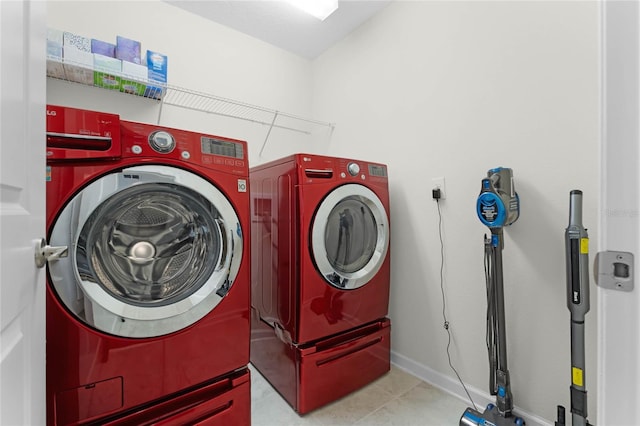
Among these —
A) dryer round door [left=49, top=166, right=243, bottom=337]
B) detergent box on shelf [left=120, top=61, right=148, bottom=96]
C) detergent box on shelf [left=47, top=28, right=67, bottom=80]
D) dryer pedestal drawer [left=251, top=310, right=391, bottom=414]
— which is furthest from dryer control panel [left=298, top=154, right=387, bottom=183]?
detergent box on shelf [left=47, top=28, right=67, bottom=80]

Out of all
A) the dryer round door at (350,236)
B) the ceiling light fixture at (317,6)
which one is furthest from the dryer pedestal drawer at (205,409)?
the ceiling light fixture at (317,6)

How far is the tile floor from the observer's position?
140cm

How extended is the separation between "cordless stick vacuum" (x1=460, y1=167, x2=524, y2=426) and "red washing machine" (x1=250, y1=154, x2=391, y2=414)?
56 centimetres

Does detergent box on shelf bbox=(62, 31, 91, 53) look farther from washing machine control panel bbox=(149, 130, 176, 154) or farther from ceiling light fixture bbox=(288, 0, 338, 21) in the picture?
ceiling light fixture bbox=(288, 0, 338, 21)

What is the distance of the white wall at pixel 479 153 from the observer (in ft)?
3.99

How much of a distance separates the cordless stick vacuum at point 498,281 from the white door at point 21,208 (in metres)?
1.44

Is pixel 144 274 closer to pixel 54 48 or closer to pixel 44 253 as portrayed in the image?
pixel 44 253

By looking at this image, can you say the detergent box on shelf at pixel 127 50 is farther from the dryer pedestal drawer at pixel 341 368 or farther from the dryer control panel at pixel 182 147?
the dryer pedestal drawer at pixel 341 368

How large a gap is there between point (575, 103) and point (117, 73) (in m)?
2.13

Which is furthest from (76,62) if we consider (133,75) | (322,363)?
(322,363)

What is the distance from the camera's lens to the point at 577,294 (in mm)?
1006

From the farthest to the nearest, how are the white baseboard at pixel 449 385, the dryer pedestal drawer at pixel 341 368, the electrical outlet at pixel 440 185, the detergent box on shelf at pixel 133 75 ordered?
1. the electrical outlet at pixel 440 185
2. the detergent box on shelf at pixel 133 75
3. the dryer pedestal drawer at pixel 341 368
4. the white baseboard at pixel 449 385

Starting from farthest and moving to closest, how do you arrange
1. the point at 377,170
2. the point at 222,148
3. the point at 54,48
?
the point at 377,170, the point at 54,48, the point at 222,148

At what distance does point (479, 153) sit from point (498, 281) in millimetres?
645
